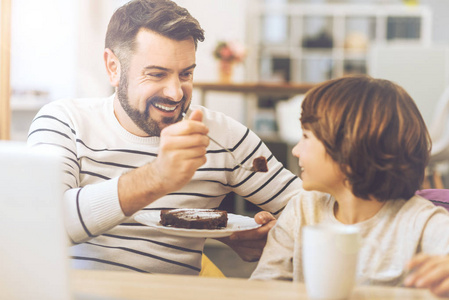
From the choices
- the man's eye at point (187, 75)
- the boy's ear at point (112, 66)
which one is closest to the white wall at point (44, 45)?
the boy's ear at point (112, 66)

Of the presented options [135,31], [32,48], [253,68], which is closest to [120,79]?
[135,31]

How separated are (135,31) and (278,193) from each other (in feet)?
1.29

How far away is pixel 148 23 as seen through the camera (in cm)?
92

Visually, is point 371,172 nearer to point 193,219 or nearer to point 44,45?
point 193,219

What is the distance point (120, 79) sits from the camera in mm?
968

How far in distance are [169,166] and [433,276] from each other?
0.39 m

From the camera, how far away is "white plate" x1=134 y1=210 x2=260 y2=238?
861 millimetres

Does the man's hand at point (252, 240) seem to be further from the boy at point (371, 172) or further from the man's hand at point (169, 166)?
the man's hand at point (169, 166)

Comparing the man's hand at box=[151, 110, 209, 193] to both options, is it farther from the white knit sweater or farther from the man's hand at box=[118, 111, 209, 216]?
the white knit sweater

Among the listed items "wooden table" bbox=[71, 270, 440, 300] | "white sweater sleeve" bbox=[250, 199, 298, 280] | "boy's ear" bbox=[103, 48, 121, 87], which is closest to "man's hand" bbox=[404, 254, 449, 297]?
"wooden table" bbox=[71, 270, 440, 300]

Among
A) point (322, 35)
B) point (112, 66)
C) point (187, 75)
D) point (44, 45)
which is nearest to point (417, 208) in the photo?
point (187, 75)

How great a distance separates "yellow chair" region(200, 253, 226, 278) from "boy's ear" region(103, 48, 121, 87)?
0.37 meters

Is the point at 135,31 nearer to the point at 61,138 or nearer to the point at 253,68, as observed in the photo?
the point at 61,138

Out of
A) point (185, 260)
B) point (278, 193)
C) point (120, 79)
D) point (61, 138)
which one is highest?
point (120, 79)
